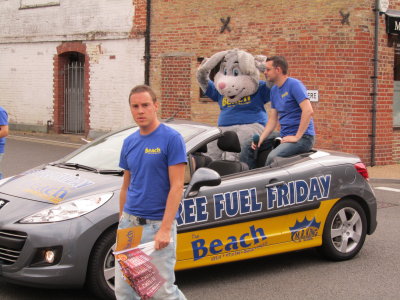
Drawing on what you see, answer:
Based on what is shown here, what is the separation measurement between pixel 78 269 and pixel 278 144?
2817 millimetres

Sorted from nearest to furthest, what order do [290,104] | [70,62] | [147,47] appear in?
[290,104] < [147,47] < [70,62]

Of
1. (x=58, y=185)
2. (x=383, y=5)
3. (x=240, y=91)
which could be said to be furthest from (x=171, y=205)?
(x=383, y=5)

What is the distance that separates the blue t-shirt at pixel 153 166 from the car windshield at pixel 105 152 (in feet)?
5.26

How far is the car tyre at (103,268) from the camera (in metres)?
4.72

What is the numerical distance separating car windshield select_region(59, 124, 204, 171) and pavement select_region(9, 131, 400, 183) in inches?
281

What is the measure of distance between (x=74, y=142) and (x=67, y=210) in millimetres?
14405

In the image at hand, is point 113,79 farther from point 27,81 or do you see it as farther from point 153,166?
point 153,166

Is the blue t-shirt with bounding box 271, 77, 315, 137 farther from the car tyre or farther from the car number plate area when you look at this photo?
the car number plate area

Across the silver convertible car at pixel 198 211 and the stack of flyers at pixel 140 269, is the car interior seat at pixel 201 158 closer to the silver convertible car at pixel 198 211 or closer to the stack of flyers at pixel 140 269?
the silver convertible car at pixel 198 211

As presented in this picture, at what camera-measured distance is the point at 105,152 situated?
5949 millimetres

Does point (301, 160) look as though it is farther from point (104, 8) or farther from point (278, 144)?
point (104, 8)

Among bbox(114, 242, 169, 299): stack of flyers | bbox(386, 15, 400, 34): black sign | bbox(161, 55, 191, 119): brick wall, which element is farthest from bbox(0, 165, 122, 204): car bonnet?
bbox(161, 55, 191, 119): brick wall

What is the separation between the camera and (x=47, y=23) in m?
20.5

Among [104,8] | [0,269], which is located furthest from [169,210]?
[104,8]
